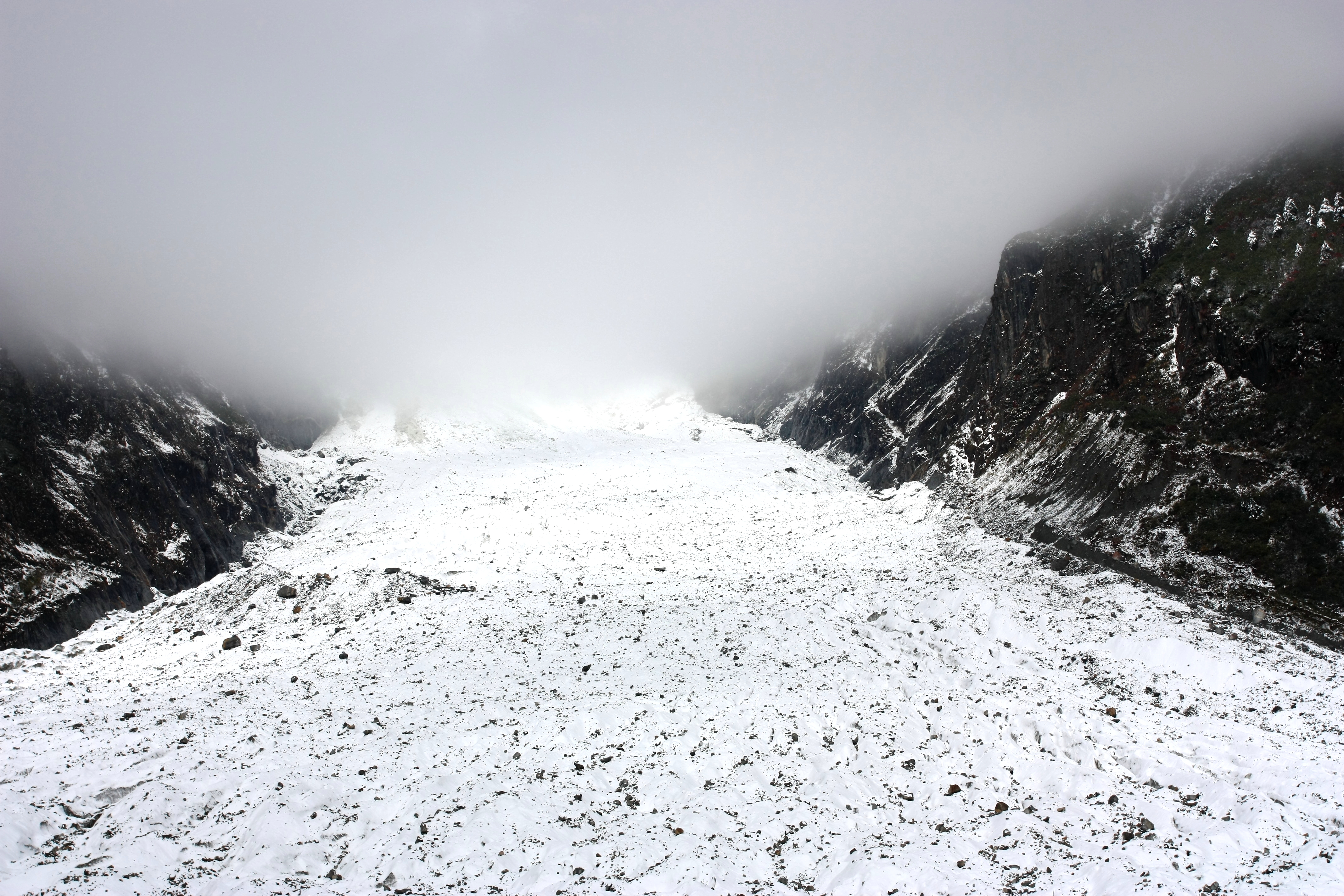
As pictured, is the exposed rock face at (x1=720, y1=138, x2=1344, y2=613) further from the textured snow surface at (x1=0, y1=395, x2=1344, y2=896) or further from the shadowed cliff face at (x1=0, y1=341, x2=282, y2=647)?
the shadowed cliff face at (x1=0, y1=341, x2=282, y2=647)

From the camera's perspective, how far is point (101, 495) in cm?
4084

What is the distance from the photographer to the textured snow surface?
12508 mm

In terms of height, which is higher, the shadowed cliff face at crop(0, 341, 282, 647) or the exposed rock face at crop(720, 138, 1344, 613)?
the shadowed cliff face at crop(0, 341, 282, 647)

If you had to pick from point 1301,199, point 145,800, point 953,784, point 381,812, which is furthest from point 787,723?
point 1301,199

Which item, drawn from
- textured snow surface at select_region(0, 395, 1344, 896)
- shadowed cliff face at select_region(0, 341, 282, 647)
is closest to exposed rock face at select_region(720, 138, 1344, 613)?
textured snow surface at select_region(0, 395, 1344, 896)

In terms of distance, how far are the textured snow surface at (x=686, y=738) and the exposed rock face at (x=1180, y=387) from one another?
13.5 feet

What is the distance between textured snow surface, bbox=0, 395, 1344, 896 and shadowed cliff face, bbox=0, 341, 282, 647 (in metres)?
4.26

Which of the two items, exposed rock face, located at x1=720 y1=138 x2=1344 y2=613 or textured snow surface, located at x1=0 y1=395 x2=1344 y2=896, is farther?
exposed rock face, located at x1=720 y1=138 x2=1344 y2=613

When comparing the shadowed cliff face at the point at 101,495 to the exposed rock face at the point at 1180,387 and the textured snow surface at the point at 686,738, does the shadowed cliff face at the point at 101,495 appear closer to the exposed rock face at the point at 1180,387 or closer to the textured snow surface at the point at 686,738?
the textured snow surface at the point at 686,738

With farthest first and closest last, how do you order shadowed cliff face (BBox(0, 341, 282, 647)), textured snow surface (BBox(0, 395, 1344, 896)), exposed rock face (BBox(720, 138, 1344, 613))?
shadowed cliff face (BBox(0, 341, 282, 647))
exposed rock face (BBox(720, 138, 1344, 613))
textured snow surface (BBox(0, 395, 1344, 896))

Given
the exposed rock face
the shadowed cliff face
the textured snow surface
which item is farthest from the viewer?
the shadowed cliff face

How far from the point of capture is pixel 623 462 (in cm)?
6931

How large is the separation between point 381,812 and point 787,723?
10891 mm

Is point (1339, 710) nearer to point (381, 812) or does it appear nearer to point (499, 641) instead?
point (381, 812)
